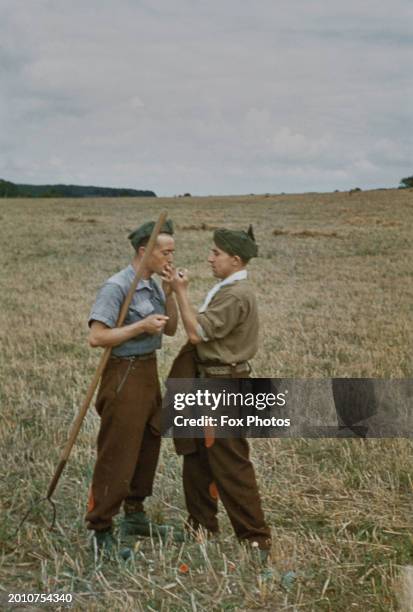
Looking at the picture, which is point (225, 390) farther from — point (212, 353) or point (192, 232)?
point (192, 232)

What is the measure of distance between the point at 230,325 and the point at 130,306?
57 centimetres

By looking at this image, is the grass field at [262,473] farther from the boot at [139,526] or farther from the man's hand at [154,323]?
the man's hand at [154,323]

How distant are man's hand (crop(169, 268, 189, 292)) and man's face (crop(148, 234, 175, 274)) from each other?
139 millimetres

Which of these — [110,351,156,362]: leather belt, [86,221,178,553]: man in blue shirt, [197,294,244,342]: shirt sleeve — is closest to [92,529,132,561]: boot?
[86,221,178,553]: man in blue shirt

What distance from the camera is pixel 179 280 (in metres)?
4.14

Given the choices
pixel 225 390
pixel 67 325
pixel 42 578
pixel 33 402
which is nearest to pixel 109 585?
pixel 42 578

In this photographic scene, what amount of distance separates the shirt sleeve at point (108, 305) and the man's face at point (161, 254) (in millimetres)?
235

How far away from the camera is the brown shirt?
4.23 m

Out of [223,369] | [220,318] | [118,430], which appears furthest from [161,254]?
[118,430]

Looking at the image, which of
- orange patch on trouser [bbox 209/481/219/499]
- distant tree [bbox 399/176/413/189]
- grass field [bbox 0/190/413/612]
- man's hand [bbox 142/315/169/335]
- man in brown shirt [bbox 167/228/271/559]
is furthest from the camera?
distant tree [bbox 399/176/413/189]

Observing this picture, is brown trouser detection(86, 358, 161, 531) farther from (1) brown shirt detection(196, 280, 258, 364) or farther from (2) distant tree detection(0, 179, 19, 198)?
(2) distant tree detection(0, 179, 19, 198)

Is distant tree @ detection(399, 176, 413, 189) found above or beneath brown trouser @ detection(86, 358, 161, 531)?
above

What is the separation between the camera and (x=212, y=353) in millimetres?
4336

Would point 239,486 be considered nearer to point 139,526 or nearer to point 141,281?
point 139,526
